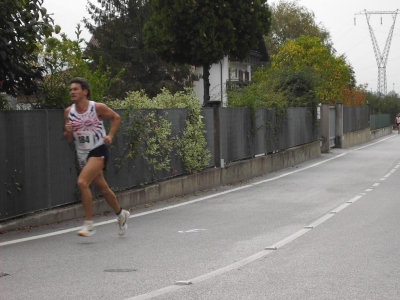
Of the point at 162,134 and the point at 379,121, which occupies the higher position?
the point at 162,134

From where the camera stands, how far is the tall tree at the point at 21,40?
12469 millimetres

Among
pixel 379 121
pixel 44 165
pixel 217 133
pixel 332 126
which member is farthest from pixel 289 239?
pixel 379 121

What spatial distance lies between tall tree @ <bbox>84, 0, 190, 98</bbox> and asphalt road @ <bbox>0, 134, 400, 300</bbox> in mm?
42966

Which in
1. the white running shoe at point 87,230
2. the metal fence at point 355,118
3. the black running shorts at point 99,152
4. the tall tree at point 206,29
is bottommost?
the white running shoe at point 87,230

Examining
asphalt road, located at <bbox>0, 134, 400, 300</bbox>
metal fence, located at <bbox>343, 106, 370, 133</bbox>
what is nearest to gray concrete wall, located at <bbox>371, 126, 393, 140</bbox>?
metal fence, located at <bbox>343, 106, 370, 133</bbox>

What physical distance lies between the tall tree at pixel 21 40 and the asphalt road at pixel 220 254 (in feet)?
8.47

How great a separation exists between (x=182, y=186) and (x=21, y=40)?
18.6 ft

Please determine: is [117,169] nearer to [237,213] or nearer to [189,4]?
[237,213]

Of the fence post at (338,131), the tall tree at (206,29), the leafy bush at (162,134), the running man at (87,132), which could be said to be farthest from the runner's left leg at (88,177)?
the fence post at (338,131)

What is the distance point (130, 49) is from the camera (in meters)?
59.7

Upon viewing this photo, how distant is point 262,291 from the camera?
7199 mm

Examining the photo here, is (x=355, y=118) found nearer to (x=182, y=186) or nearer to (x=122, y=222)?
(x=182, y=186)

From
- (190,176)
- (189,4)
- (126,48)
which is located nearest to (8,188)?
(190,176)

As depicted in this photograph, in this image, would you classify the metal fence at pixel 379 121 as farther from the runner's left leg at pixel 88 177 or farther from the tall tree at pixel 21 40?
the runner's left leg at pixel 88 177
